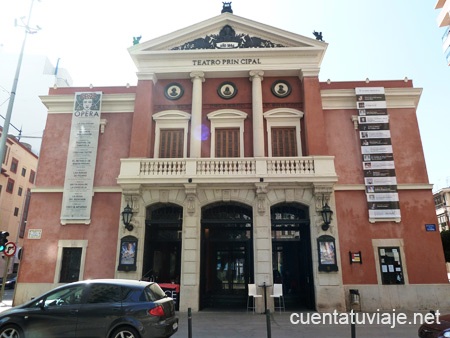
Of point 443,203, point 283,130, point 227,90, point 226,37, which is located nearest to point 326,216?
point 283,130

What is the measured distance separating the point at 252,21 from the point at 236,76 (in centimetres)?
296

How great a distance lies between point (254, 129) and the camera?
1596cm

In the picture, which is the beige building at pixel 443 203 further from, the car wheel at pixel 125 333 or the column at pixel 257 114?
the car wheel at pixel 125 333

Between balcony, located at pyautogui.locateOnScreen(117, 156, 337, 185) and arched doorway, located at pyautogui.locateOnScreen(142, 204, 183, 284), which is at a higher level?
balcony, located at pyautogui.locateOnScreen(117, 156, 337, 185)

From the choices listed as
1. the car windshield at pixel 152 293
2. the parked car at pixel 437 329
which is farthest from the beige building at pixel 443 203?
the car windshield at pixel 152 293

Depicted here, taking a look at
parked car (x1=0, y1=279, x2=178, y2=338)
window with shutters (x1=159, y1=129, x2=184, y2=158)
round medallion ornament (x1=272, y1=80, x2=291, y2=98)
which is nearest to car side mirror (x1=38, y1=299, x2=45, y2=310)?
parked car (x1=0, y1=279, x2=178, y2=338)

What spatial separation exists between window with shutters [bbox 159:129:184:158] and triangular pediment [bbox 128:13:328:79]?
9.95ft

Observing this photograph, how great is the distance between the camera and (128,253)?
14.4 metres

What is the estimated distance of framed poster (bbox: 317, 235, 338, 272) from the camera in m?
13.9

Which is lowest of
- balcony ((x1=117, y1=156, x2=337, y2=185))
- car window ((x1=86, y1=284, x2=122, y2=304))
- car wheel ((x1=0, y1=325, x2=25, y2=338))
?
car wheel ((x1=0, y1=325, x2=25, y2=338))

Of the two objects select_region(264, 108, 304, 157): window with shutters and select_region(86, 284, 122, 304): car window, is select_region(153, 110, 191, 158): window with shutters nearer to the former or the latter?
select_region(264, 108, 304, 157): window with shutters

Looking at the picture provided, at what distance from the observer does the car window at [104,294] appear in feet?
25.2

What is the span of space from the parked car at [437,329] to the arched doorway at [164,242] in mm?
10358

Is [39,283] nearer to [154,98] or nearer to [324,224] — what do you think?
[154,98]
